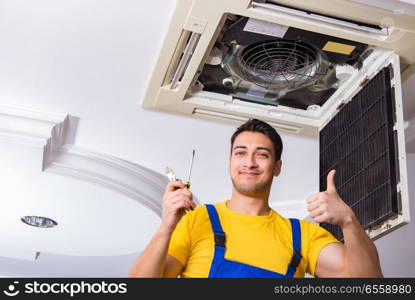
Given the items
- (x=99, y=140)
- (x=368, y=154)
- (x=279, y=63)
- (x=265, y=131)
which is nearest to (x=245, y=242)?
(x=265, y=131)

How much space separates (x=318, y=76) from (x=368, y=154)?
Result: 0.66 m

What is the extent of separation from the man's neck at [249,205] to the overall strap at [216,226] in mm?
80

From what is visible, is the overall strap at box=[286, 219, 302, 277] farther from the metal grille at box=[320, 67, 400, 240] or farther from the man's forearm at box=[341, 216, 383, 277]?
the metal grille at box=[320, 67, 400, 240]

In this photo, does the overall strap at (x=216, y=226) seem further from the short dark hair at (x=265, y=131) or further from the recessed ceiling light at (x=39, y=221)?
the recessed ceiling light at (x=39, y=221)

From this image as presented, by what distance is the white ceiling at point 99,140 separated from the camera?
10.9 feet

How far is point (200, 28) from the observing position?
3006 millimetres

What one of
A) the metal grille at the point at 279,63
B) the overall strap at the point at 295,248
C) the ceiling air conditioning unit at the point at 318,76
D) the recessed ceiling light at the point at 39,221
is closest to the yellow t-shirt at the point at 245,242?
the overall strap at the point at 295,248

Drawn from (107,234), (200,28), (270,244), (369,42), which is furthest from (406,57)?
(107,234)

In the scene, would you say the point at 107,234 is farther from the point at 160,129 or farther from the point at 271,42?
the point at 271,42

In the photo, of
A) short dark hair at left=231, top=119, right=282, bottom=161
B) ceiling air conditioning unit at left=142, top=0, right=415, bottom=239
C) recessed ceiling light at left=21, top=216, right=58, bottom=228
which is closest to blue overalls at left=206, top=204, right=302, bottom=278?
short dark hair at left=231, top=119, right=282, bottom=161

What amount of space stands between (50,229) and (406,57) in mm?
4344

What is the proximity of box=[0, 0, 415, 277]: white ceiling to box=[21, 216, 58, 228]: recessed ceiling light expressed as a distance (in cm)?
10

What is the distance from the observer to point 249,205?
6.05ft

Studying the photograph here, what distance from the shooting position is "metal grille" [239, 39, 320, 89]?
126 inches
